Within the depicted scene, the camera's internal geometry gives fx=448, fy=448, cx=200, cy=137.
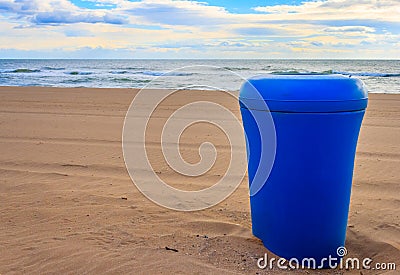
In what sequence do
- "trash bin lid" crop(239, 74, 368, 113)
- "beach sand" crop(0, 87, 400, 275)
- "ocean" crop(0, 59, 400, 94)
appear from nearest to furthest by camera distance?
"trash bin lid" crop(239, 74, 368, 113) → "beach sand" crop(0, 87, 400, 275) → "ocean" crop(0, 59, 400, 94)

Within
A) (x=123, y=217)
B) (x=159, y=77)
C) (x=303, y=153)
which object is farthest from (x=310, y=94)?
(x=159, y=77)

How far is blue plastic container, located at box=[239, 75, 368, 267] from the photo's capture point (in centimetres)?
279

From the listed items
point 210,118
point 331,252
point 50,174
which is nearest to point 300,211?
point 331,252

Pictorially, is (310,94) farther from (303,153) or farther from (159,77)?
(159,77)

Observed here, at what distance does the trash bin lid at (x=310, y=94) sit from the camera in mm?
2754

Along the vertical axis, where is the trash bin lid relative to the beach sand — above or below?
above

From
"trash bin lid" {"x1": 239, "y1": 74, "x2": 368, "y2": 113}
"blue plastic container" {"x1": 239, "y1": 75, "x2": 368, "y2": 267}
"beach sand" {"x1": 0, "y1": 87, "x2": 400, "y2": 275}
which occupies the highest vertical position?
"trash bin lid" {"x1": 239, "y1": 74, "x2": 368, "y2": 113}

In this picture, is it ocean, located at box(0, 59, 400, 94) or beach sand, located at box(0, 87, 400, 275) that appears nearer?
beach sand, located at box(0, 87, 400, 275)

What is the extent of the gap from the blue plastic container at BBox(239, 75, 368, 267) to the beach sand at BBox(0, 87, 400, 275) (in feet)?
0.97

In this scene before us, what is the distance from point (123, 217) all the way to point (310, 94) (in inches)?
88.3

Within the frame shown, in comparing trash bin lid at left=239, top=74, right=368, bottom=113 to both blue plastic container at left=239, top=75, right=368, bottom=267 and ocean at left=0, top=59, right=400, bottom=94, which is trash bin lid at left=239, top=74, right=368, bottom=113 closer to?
blue plastic container at left=239, top=75, right=368, bottom=267

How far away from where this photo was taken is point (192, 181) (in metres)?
5.55

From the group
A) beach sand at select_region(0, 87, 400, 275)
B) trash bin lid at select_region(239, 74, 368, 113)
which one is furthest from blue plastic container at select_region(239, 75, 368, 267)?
beach sand at select_region(0, 87, 400, 275)

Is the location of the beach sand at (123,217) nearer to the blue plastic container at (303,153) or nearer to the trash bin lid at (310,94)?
the blue plastic container at (303,153)
